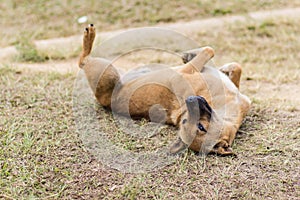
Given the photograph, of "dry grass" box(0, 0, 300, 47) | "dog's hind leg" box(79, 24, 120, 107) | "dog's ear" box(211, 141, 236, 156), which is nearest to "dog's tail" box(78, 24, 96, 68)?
"dog's hind leg" box(79, 24, 120, 107)

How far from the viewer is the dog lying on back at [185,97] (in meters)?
4.48

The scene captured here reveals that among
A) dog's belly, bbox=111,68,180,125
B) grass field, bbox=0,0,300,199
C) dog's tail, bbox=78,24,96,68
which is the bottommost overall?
grass field, bbox=0,0,300,199

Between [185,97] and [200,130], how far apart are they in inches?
25.4

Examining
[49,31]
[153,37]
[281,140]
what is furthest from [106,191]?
[49,31]

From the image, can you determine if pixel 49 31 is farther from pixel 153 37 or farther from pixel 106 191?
pixel 106 191

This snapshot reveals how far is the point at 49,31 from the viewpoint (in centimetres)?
925

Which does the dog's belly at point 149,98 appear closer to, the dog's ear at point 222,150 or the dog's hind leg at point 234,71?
the dog's ear at point 222,150

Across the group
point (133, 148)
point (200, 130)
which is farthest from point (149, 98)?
point (200, 130)

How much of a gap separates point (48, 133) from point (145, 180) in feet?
4.45

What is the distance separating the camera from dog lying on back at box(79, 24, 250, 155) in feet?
14.7

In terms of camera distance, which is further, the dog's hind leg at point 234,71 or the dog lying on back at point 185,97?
the dog's hind leg at point 234,71

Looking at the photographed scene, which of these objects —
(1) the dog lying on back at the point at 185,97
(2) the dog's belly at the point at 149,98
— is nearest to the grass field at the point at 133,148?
(1) the dog lying on back at the point at 185,97

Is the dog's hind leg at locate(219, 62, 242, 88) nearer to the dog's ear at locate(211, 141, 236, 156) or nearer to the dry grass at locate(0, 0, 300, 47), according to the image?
the dog's ear at locate(211, 141, 236, 156)

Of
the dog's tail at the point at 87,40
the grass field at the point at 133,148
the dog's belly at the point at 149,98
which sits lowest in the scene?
the grass field at the point at 133,148
